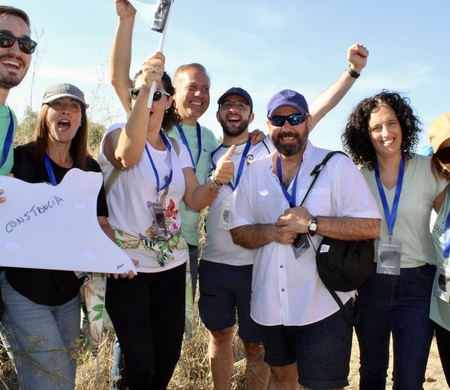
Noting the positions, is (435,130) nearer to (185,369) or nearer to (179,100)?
(179,100)

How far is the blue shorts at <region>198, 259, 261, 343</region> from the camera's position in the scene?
13.0 ft

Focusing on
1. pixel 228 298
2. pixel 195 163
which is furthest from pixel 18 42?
pixel 228 298

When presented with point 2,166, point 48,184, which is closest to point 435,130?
point 48,184

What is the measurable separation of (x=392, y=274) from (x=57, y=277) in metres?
2.32

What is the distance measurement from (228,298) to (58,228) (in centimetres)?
176

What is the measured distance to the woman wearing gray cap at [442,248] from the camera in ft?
10.1

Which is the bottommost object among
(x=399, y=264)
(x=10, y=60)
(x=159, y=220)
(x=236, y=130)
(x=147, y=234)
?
(x=399, y=264)

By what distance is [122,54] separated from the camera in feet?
11.0

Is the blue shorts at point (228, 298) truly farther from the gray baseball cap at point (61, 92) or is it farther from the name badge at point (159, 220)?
the gray baseball cap at point (61, 92)

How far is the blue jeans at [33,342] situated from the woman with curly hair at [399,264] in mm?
1994

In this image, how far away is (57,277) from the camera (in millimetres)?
2822

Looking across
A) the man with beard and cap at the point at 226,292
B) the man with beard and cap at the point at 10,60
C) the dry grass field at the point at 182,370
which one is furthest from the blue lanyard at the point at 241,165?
the man with beard and cap at the point at 10,60

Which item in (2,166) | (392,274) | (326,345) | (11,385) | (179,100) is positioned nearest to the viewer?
(2,166)

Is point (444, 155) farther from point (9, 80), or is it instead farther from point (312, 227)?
point (9, 80)
